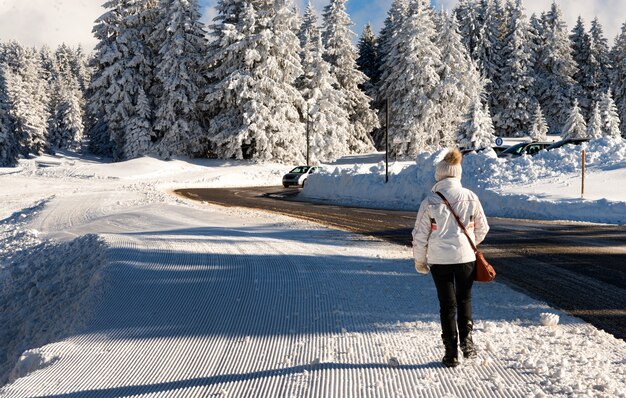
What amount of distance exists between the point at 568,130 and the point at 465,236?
167ft

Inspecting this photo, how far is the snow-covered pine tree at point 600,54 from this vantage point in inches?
2484

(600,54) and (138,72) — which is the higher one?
(600,54)

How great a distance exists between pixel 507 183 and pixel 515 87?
43.1 m

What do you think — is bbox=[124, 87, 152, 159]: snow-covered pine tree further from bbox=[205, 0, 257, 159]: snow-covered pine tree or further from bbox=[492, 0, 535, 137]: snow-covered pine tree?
bbox=[492, 0, 535, 137]: snow-covered pine tree

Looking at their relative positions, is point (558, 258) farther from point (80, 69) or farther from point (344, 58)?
point (80, 69)

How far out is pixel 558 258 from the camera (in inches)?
330

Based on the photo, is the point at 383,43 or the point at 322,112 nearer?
the point at 322,112

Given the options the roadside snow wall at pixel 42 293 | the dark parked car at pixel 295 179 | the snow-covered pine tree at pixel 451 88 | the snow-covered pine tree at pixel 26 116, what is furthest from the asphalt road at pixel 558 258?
the snow-covered pine tree at pixel 26 116

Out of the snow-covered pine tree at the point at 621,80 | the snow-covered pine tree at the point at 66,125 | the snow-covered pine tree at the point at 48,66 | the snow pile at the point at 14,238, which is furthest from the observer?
the snow-covered pine tree at the point at 48,66

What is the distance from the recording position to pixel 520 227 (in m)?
11.9

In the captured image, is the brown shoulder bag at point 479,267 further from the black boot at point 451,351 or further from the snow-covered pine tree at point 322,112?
the snow-covered pine tree at point 322,112

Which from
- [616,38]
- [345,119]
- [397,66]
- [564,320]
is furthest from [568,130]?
[564,320]

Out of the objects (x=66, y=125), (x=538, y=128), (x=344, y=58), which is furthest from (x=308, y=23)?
(x=66, y=125)

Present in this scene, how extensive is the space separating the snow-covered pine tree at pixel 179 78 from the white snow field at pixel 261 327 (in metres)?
34.1
